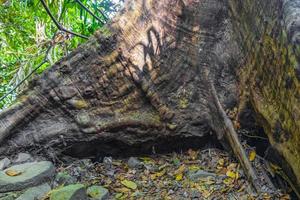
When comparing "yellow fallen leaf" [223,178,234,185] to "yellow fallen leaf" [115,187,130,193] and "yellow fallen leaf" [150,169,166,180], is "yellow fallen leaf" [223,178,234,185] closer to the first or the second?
"yellow fallen leaf" [150,169,166,180]

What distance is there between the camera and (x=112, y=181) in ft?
6.28

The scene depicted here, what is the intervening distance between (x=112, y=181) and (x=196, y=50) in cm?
95

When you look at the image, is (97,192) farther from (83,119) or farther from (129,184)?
(83,119)

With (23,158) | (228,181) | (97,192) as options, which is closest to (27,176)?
(23,158)

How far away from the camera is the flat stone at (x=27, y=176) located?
5.50 ft

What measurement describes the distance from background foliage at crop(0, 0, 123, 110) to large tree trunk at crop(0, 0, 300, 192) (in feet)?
3.79

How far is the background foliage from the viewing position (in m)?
3.41

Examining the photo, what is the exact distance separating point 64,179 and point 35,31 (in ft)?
8.63

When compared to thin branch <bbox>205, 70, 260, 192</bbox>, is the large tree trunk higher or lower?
higher

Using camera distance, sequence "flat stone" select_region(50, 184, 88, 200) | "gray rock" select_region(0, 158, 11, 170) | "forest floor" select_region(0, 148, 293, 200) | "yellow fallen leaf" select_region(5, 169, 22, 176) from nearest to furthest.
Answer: "flat stone" select_region(50, 184, 88, 200)
"forest floor" select_region(0, 148, 293, 200)
"yellow fallen leaf" select_region(5, 169, 22, 176)
"gray rock" select_region(0, 158, 11, 170)

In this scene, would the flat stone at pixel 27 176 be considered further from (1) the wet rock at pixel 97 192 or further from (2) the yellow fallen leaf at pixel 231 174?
(2) the yellow fallen leaf at pixel 231 174

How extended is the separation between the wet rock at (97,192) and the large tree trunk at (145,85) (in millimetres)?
347

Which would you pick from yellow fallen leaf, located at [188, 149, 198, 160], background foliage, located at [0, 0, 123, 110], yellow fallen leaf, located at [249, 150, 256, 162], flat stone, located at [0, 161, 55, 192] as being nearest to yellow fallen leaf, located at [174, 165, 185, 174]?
yellow fallen leaf, located at [188, 149, 198, 160]

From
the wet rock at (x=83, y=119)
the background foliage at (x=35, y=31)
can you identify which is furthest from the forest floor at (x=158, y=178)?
the background foliage at (x=35, y=31)
